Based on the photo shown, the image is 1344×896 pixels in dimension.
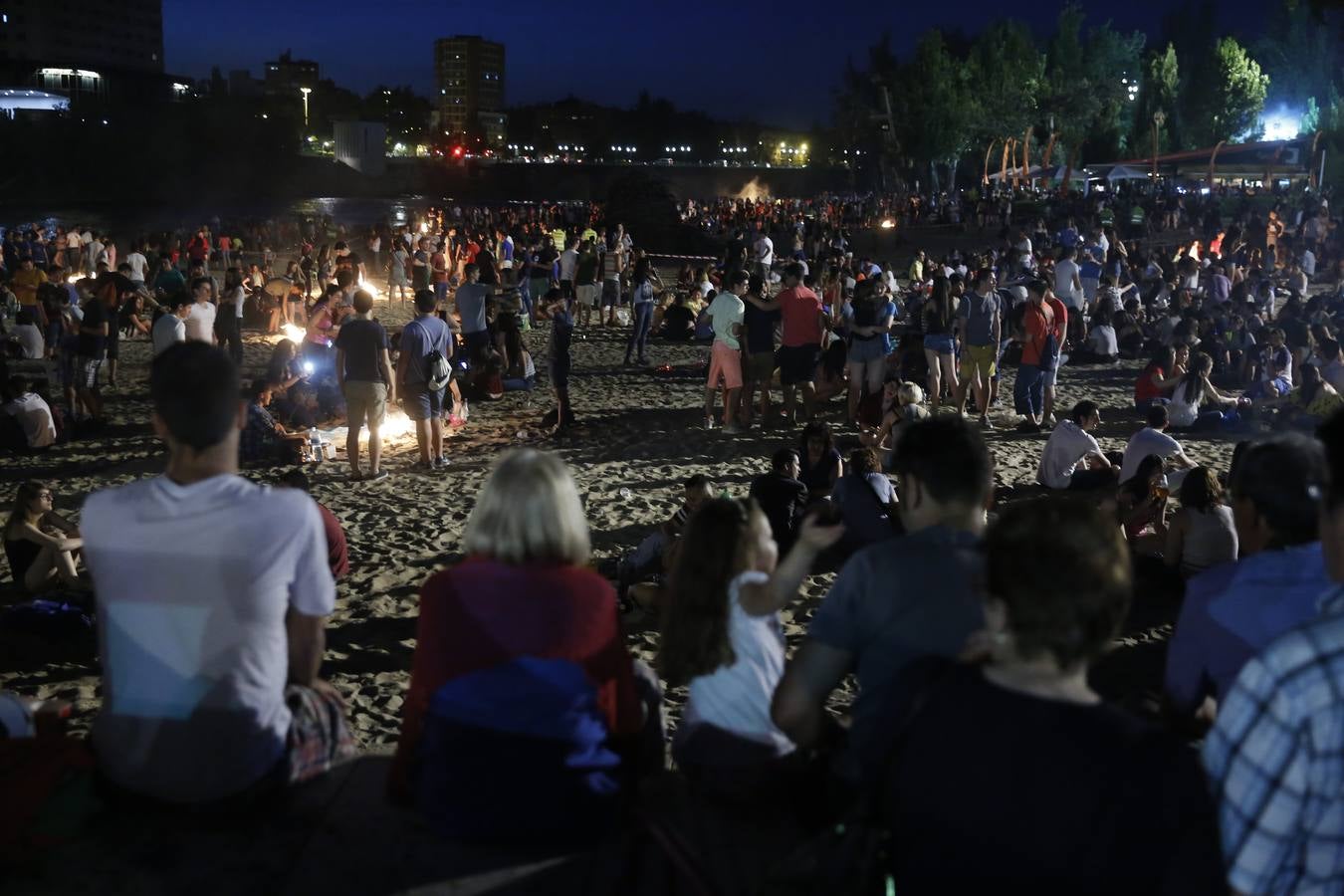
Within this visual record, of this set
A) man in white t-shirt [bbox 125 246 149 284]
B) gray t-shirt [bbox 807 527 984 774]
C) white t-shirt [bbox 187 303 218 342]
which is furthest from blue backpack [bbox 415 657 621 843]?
man in white t-shirt [bbox 125 246 149 284]

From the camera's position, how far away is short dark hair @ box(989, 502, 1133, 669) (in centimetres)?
193

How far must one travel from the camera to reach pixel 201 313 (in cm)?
1212

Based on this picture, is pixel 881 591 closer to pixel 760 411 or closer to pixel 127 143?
pixel 760 411

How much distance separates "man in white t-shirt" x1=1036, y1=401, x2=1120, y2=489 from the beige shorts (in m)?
5.78

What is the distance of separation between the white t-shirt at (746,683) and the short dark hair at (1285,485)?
1.42 m

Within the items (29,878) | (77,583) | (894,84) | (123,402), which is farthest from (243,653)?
(894,84)

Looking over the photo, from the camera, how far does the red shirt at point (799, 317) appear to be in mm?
11172

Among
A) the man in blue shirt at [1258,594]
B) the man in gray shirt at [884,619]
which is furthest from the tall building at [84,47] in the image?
the man in blue shirt at [1258,594]

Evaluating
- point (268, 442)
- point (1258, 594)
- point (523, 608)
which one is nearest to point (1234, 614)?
point (1258, 594)

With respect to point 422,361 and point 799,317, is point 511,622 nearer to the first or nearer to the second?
point 422,361

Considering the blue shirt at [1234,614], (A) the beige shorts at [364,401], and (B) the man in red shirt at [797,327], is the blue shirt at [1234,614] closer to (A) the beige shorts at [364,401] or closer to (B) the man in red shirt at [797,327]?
(A) the beige shorts at [364,401]

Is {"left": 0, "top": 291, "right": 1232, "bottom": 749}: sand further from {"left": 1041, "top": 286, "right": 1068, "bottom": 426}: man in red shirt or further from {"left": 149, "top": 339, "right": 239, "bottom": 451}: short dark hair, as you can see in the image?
{"left": 149, "top": 339, "right": 239, "bottom": 451}: short dark hair

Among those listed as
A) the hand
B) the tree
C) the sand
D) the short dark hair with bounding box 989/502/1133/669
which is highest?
the tree

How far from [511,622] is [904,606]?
975 mm
